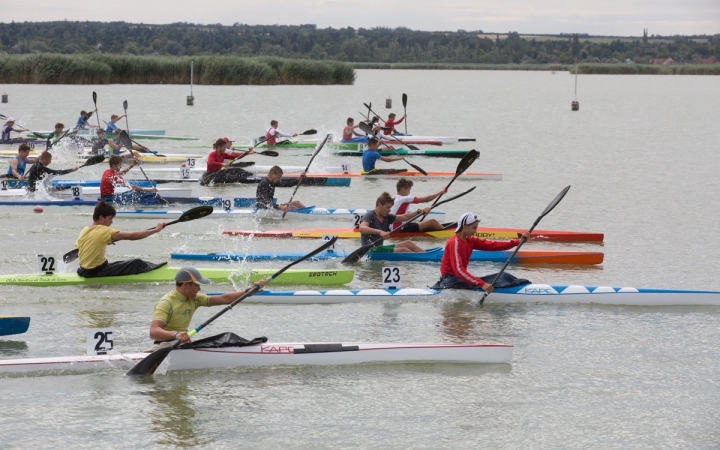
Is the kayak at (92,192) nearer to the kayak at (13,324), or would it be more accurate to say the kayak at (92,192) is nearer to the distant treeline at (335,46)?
the kayak at (13,324)

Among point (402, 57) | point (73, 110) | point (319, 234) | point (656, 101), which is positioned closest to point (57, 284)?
point (319, 234)

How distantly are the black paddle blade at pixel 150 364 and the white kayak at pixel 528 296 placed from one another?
134 inches

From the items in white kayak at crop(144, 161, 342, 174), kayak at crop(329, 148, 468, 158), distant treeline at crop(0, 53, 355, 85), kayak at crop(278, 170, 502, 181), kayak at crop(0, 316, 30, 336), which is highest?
distant treeline at crop(0, 53, 355, 85)

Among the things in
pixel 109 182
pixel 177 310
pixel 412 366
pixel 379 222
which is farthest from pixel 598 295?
pixel 109 182

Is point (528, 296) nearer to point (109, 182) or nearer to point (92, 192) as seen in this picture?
point (109, 182)

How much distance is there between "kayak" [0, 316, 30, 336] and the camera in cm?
1135

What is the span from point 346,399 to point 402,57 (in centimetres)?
15949

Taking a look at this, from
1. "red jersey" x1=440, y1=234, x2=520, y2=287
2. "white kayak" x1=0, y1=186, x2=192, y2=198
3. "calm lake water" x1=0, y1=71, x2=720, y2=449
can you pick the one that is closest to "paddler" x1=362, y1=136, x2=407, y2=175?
"calm lake water" x1=0, y1=71, x2=720, y2=449

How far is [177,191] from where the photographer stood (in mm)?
21266

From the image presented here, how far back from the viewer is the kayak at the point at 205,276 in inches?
548

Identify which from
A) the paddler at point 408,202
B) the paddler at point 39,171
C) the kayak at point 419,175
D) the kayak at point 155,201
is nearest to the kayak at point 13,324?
the paddler at point 408,202

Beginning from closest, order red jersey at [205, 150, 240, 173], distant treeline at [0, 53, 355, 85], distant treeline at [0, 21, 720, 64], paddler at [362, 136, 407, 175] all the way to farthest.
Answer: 1. red jersey at [205, 150, 240, 173]
2. paddler at [362, 136, 407, 175]
3. distant treeline at [0, 53, 355, 85]
4. distant treeline at [0, 21, 720, 64]

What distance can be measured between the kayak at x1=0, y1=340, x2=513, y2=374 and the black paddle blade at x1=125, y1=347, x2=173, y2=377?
8cm

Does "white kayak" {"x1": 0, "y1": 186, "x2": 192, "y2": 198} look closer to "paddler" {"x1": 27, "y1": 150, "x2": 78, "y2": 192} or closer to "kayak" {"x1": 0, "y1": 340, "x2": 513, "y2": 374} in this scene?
"paddler" {"x1": 27, "y1": 150, "x2": 78, "y2": 192}
